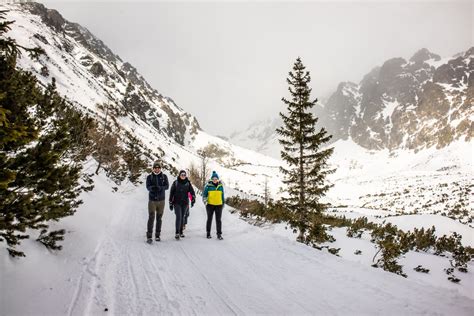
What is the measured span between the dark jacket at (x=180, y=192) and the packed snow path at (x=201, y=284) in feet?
5.65

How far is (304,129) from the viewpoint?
14.2 m

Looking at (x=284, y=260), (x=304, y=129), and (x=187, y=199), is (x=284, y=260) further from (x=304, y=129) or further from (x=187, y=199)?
(x=304, y=129)

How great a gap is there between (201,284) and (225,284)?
42 cm

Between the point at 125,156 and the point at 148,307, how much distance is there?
69.0ft

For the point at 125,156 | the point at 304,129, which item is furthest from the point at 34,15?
the point at 304,129

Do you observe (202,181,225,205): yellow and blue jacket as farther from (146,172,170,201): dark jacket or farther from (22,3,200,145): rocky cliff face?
(22,3,200,145): rocky cliff face

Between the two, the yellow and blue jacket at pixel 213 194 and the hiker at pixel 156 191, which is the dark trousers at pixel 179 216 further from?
the yellow and blue jacket at pixel 213 194

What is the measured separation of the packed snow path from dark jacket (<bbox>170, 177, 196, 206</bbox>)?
5.65 feet

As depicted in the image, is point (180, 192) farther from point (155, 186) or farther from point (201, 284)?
point (201, 284)

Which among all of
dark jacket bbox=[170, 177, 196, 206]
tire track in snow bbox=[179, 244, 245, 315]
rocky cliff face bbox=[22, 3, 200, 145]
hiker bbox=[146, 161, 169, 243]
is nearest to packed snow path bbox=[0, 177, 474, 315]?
tire track in snow bbox=[179, 244, 245, 315]

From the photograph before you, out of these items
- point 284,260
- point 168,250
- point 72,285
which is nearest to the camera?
point 72,285

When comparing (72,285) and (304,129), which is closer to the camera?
(72,285)

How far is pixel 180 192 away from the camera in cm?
875

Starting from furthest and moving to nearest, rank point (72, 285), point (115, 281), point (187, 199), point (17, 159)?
point (187, 199) < point (115, 281) < point (72, 285) < point (17, 159)
